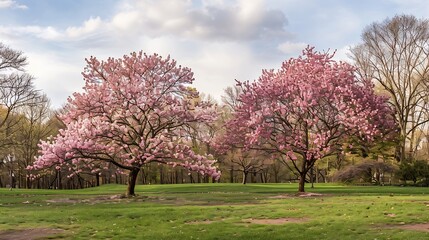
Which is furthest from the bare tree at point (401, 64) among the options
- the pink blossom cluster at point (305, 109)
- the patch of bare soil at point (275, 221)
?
the patch of bare soil at point (275, 221)

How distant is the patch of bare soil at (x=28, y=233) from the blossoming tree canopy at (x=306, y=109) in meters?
18.3

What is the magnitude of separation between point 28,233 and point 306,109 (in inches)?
817

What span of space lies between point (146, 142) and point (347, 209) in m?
14.7

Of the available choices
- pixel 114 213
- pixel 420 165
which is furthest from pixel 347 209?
pixel 420 165

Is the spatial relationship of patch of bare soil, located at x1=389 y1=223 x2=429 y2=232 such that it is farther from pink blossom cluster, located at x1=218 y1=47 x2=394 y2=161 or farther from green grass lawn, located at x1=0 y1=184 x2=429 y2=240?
pink blossom cluster, located at x1=218 y1=47 x2=394 y2=161

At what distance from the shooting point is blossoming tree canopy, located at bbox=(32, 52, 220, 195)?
28.3m

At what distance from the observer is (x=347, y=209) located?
1919cm

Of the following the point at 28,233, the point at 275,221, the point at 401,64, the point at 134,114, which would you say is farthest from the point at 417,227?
the point at 401,64

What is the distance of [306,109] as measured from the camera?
3091 cm

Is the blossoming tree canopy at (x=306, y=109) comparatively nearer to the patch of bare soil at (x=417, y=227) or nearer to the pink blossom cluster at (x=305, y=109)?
the pink blossom cluster at (x=305, y=109)

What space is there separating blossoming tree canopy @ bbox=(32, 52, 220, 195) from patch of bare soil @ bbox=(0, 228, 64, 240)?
1114 cm

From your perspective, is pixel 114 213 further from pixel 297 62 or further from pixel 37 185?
pixel 37 185

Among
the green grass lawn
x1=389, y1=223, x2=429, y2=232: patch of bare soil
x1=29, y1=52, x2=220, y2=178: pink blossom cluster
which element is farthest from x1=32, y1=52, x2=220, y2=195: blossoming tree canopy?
x1=389, y1=223, x2=429, y2=232: patch of bare soil

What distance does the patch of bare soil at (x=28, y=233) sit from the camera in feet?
47.2
